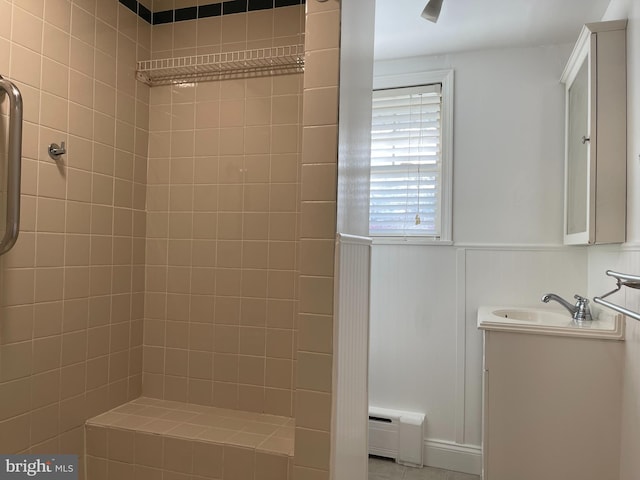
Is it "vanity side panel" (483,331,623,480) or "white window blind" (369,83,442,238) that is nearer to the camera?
"vanity side panel" (483,331,623,480)

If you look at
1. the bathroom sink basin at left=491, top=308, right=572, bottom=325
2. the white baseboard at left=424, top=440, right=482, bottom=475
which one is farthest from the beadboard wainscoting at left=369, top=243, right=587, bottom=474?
the bathroom sink basin at left=491, top=308, right=572, bottom=325

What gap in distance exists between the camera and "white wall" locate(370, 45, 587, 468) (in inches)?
100

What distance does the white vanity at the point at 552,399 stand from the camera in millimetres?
1933

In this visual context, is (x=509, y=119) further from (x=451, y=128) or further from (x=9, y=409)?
(x=9, y=409)

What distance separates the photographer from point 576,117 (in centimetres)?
228

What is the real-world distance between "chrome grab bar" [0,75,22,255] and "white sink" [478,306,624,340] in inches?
74.1

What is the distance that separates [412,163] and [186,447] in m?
2.04

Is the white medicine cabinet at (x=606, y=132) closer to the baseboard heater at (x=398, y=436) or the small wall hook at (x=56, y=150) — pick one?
the baseboard heater at (x=398, y=436)

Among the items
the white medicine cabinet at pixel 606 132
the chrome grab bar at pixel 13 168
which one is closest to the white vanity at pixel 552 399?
the white medicine cabinet at pixel 606 132

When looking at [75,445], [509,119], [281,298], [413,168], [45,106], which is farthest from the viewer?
[413,168]

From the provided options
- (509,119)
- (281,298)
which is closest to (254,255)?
(281,298)

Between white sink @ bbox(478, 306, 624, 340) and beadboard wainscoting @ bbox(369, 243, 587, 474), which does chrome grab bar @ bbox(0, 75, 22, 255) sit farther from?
beadboard wainscoting @ bbox(369, 243, 587, 474)

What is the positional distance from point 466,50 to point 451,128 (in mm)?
476

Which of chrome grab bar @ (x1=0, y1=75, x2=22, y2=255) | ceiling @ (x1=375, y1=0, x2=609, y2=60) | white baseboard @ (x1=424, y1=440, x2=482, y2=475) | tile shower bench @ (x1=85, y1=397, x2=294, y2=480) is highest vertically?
ceiling @ (x1=375, y1=0, x2=609, y2=60)
